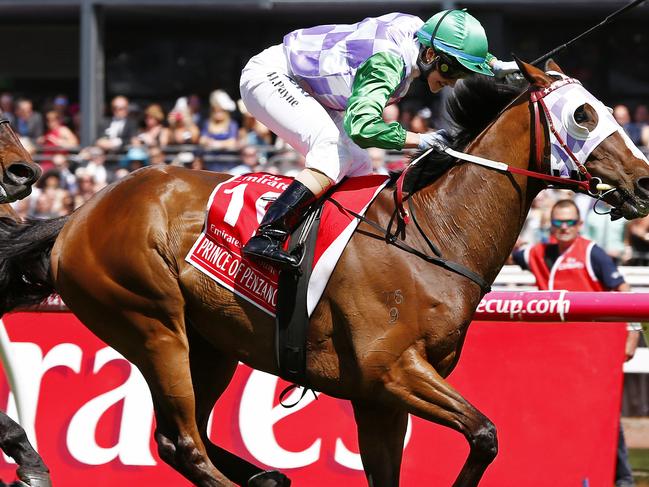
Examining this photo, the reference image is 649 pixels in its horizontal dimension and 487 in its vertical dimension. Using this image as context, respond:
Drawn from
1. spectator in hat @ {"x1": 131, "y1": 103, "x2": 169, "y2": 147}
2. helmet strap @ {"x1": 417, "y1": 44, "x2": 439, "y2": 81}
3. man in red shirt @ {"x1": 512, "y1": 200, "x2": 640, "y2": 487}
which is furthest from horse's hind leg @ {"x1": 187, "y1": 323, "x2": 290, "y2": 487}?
spectator in hat @ {"x1": 131, "y1": 103, "x2": 169, "y2": 147}

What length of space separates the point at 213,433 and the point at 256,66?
193 centimetres

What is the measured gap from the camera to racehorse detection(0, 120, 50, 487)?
15.5ft

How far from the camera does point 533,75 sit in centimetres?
439

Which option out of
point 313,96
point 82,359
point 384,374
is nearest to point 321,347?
point 384,374

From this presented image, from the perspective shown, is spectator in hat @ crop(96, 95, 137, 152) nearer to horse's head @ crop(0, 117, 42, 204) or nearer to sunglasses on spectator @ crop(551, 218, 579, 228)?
sunglasses on spectator @ crop(551, 218, 579, 228)

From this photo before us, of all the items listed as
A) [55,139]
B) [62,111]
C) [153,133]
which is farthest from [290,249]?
[62,111]

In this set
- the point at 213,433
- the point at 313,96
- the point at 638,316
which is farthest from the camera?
the point at 213,433

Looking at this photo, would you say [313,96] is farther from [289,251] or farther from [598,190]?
[598,190]

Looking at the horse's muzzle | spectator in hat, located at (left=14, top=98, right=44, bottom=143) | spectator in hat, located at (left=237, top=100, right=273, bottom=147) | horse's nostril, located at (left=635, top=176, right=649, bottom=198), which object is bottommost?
horse's nostril, located at (left=635, top=176, right=649, bottom=198)

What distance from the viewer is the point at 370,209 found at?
455 centimetres

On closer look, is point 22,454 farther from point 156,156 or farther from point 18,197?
point 156,156

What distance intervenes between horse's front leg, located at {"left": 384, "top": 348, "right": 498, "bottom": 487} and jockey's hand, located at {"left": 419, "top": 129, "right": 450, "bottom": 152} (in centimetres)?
83

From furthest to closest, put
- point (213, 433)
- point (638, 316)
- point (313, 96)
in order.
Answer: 1. point (213, 433)
2. point (638, 316)
3. point (313, 96)

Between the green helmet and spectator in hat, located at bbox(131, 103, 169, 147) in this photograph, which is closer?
the green helmet
